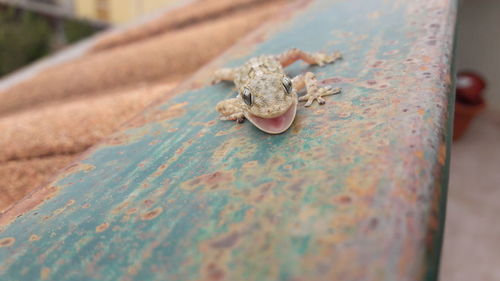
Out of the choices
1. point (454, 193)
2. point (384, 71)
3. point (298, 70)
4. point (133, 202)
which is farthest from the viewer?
point (454, 193)

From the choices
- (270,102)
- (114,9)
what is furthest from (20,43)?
(270,102)

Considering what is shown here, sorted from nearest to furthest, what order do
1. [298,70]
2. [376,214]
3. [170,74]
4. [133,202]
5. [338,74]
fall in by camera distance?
[376,214] < [133,202] < [338,74] < [298,70] < [170,74]

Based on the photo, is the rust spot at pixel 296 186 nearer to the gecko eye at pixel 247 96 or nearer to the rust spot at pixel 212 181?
the rust spot at pixel 212 181

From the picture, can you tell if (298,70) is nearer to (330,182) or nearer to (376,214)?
(330,182)

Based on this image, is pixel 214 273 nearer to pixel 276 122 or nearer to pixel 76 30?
pixel 276 122

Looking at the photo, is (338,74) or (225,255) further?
(338,74)

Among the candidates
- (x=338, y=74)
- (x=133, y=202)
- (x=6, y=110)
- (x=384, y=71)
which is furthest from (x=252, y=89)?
(x=6, y=110)
